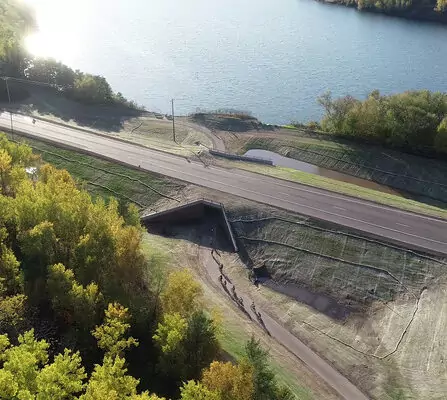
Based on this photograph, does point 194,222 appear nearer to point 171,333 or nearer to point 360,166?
point 171,333

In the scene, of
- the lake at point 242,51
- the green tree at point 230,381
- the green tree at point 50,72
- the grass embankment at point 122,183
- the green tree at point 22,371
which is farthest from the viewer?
the lake at point 242,51

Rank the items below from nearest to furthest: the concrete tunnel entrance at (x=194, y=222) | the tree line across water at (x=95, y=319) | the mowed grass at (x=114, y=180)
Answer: the tree line across water at (x=95, y=319) → the concrete tunnel entrance at (x=194, y=222) → the mowed grass at (x=114, y=180)

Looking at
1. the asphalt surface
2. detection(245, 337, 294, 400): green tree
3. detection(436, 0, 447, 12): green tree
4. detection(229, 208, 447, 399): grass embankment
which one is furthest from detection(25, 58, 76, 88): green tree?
detection(436, 0, 447, 12): green tree

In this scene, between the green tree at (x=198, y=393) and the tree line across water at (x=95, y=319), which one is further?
the tree line across water at (x=95, y=319)

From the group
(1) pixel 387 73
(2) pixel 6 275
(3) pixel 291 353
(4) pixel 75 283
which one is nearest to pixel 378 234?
(3) pixel 291 353

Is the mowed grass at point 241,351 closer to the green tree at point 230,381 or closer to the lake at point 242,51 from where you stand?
the green tree at point 230,381

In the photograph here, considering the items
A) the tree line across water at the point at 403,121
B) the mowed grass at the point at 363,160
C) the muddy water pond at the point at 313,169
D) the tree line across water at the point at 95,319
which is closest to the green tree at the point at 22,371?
the tree line across water at the point at 95,319

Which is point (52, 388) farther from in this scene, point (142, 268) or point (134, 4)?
point (134, 4)
